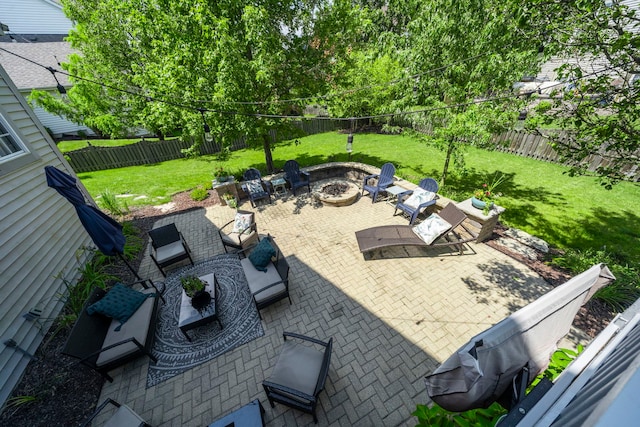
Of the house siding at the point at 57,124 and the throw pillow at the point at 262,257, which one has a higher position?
the house siding at the point at 57,124

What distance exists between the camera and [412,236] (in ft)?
20.9

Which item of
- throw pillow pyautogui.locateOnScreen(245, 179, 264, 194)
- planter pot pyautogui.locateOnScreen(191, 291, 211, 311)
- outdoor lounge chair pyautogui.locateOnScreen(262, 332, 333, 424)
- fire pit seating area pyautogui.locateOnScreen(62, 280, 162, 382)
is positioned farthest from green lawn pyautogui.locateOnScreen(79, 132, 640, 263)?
planter pot pyautogui.locateOnScreen(191, 291, 211, 311)

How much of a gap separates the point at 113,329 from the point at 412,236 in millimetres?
7108

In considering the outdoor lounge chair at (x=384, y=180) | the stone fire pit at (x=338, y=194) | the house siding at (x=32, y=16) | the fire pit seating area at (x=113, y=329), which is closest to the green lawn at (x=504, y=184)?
the outdoor lounge chair at (x=384, y=180)

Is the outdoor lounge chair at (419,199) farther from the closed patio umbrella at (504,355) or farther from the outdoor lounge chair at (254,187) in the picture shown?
the outdoor lounge chair at (254,187)

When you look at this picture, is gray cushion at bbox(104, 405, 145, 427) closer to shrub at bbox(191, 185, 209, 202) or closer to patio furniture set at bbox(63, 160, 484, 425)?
patio furniture set at bbox(63, 160, 484, 425)

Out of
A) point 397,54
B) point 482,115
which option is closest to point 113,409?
point 482,115

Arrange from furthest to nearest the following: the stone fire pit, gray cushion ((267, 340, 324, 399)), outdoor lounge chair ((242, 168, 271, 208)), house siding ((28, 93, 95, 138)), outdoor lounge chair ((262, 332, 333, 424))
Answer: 1. house siding ((28, 93, 95, 138))
2. outdoor lounge chair ((242, 168, 271, 208))
3. the stone fire pit
4. gray cushion ((267, 340, 324, 399))
5. outdoor lounge chair ((262, 332, 333, 424))

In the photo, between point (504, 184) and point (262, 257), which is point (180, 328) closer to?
point (262, 257)

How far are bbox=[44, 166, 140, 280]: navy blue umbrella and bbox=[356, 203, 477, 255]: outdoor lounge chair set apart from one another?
583cm

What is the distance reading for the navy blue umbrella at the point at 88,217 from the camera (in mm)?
4562

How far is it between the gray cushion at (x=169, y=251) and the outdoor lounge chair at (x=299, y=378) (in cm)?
422

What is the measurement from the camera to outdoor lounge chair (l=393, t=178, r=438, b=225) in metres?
7.32

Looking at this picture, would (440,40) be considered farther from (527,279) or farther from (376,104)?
(376,104)
